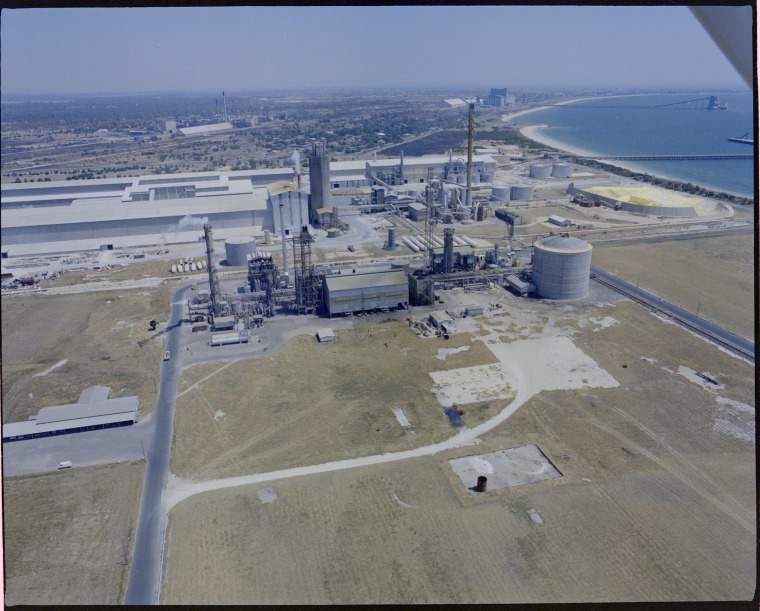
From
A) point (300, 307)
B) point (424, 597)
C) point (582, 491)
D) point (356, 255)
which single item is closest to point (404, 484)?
point (424, 597)

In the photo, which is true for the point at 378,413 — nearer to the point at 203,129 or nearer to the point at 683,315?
the point at 683,315

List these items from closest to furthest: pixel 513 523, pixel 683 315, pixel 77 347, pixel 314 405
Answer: pixel 513 523
pixel 314 405
pixel 77 347
pixel 683 315

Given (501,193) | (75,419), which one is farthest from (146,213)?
(501,193)

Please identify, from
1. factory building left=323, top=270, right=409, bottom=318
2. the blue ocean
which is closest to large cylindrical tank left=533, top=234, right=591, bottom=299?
factory building left=323, top=270, right=409, bottom=318

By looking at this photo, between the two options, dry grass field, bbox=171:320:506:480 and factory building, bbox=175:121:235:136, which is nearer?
dry grass field, bbox=171:320:506:480

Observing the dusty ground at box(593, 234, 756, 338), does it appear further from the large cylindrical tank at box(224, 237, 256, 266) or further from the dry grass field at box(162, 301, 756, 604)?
the large cylindrical tank at box(224, 237, 256, 266)

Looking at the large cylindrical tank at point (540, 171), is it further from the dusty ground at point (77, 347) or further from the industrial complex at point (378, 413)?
the dusty ground at point (77, 347)

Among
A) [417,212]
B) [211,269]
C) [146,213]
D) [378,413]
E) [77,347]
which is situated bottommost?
[378,413]
